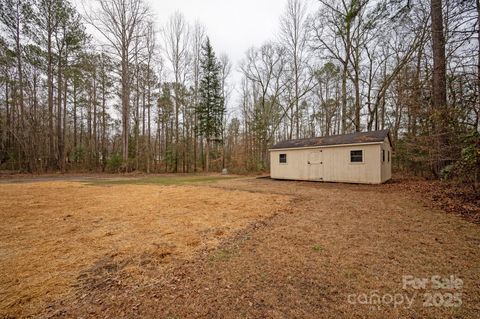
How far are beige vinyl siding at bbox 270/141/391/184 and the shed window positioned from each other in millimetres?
147

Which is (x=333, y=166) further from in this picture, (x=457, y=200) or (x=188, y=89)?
(x=188, y=89)

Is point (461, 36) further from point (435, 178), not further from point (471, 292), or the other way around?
point (471, 292)

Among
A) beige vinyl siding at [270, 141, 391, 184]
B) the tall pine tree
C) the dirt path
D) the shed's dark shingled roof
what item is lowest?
the dirt path

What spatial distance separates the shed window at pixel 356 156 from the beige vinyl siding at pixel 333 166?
15 cm

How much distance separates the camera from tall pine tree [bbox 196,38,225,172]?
20031 mm

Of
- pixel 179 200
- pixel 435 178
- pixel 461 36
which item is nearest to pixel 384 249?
pixel 179 200

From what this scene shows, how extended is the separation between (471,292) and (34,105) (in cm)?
2449

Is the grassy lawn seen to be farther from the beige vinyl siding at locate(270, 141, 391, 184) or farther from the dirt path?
the beige vinyl siding at locate(270, 141, 391, 184)

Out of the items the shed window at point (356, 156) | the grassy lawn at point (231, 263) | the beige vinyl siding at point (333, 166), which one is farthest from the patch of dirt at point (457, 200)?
the shed window at point (356, 156)

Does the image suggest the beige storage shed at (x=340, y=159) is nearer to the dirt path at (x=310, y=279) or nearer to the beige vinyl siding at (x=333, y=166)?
the beige vinyl siding at (x=333, y=166)

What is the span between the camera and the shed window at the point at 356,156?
9914mm

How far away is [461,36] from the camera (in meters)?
5.54

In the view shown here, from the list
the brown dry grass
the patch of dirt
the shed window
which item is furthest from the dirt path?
the shed window

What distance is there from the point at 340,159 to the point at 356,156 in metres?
0.78
